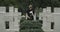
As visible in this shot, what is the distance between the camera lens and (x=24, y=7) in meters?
14.5

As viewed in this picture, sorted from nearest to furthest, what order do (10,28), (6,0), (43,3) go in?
(10,28), (6,0), (43,3)

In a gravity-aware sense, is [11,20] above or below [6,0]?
below

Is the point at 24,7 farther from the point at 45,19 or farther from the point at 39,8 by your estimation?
the point at 45,19

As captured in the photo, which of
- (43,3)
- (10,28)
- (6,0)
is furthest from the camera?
(43,3)

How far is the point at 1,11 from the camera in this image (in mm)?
9805

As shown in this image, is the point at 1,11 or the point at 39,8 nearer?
the point at 1,11

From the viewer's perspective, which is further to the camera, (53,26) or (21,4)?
(21,4)

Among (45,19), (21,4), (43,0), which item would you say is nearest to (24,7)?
(21,4)

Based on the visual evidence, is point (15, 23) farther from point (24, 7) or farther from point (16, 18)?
point (24, 7)

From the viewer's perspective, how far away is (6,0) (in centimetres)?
1252

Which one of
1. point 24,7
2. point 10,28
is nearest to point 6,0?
point 24,7

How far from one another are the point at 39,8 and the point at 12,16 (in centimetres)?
442

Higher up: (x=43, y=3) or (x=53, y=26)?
(x=43, y=3)

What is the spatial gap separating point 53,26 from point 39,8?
417 centimetres
